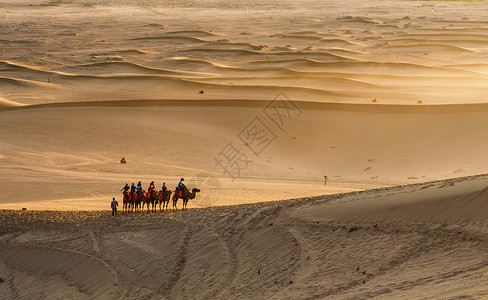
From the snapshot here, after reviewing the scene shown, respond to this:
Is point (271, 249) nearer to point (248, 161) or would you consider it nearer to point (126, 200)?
point (126, 200)

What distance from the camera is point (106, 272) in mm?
11023

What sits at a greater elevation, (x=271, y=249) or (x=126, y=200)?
(x=126, y=200)

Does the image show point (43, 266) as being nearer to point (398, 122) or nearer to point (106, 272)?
point (106, 272)

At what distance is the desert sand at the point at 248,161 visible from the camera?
32.4ft

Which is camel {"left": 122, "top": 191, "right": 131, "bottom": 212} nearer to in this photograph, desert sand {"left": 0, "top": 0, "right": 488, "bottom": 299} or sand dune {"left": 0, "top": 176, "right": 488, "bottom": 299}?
desert sand {"left": 0, "top": 0, "right": 488, "bottom": 299}

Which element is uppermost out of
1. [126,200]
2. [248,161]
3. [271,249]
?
[248,161]

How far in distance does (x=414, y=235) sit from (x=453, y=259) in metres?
1.19

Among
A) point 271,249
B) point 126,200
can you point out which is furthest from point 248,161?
point 271,249

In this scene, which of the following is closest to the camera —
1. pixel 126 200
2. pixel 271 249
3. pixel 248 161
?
pixel 271 249

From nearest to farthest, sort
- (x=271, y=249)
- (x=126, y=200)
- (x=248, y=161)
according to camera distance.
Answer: (x=271, y=249)
(x=126, y=200)
(x=248, y=161)

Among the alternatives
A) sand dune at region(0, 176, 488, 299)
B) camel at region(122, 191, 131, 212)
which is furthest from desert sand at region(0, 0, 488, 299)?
camel at region(122, 191, 131, 212)

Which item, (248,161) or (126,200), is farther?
(248,161)

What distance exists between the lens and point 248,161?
22828mm

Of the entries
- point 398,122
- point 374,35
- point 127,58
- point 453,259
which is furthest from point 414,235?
point 374,35
